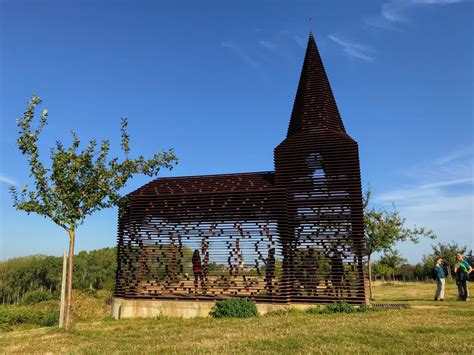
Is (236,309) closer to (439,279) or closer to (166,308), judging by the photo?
(166,308)

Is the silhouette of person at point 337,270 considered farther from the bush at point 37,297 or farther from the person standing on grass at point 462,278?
the bush at point 37,297

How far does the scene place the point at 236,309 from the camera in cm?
1296

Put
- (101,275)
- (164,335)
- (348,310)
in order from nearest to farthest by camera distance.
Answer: (164,335), (348,310), (101,275)

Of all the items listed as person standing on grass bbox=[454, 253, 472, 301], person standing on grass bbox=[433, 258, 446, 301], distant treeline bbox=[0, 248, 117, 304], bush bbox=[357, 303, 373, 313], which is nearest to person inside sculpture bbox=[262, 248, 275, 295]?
bush bbox=[357, 303, 373, 313]

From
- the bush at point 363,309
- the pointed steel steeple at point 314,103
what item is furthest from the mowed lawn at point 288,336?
the pointed steel steeple at point 314,103

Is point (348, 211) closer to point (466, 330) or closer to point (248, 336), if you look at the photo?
point (466, 330)

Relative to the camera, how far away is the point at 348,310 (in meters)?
12.6

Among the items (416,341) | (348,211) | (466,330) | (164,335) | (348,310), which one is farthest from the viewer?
(348,211)

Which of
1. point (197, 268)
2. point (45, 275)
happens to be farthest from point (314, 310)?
point (45, 275)

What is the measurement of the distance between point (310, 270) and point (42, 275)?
94385mm

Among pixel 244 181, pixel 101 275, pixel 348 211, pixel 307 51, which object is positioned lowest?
pixel 101 275

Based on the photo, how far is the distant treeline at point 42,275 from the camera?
86.8 meters

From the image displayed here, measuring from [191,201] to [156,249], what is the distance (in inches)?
97.0

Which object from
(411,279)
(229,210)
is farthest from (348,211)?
(411,279)
